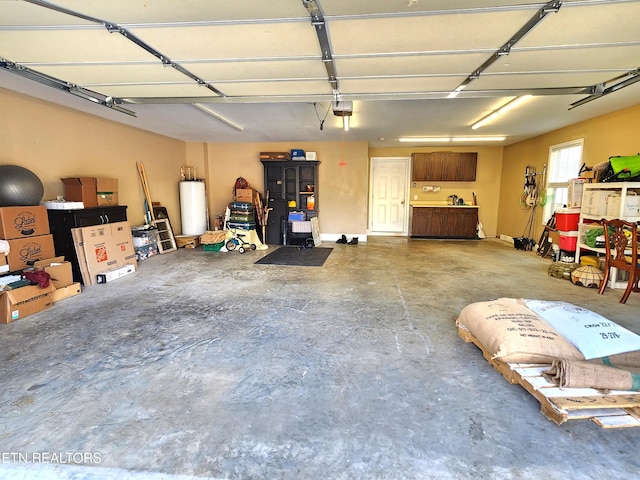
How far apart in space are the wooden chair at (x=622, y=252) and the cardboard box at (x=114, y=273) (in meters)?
6.96

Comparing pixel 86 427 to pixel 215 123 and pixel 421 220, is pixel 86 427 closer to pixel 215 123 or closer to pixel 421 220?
pixel 215 123

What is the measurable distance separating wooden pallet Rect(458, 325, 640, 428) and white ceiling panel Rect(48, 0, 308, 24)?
9.18ft

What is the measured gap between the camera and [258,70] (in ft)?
9.78

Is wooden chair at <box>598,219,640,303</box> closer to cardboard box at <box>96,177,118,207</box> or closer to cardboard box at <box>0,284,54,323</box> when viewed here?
cardboard box at <box>0,284,54,323</box>

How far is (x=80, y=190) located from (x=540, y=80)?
619 centimetres

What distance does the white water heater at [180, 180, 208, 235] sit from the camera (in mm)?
7527

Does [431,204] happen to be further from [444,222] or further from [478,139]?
[478,139]

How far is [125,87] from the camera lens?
3.57 metres

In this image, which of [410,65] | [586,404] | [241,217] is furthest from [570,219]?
[241,217]

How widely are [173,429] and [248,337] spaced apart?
117 centimetres

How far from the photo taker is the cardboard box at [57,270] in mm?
3877

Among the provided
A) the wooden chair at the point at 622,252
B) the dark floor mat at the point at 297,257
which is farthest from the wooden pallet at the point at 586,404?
the dark floor mat at the point at 297,257

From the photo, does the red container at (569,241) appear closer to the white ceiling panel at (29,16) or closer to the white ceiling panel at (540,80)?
the white ceiling panel at (540,80)

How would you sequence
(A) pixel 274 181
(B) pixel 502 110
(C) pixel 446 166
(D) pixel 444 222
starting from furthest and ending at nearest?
1. (C) pixel 446 166
2. (D) pixel 444 222
3. (A) pixel 274 181
4. (B) pixel 502 110
